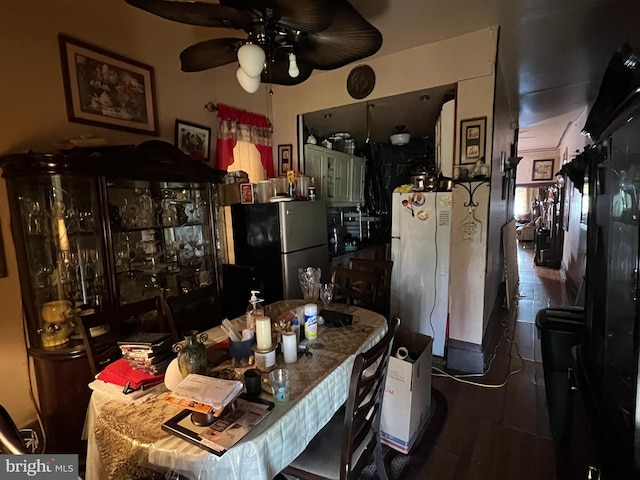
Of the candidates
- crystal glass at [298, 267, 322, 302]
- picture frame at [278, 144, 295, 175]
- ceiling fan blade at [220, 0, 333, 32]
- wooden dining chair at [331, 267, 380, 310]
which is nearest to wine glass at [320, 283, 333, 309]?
crystal glass at [298, 267, 322, 302]

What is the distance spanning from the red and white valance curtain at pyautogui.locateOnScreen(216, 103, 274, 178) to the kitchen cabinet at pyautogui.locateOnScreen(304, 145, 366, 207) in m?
0.45

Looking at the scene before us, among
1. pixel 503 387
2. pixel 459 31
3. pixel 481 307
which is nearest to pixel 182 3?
pixel 459 31

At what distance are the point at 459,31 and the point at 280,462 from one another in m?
3.01

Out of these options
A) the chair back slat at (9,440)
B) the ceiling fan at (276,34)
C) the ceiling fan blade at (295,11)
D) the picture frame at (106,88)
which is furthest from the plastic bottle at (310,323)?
the picture frame at (106,88)

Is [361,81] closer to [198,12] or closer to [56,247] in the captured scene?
[198,12]

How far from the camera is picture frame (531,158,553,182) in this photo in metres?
8.14

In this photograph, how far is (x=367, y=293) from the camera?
230cm

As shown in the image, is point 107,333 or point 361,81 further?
point 361,81

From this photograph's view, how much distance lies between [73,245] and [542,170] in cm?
969

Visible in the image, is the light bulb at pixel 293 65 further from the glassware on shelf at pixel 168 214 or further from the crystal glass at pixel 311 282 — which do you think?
the glassware on shelf at pixel 168 214

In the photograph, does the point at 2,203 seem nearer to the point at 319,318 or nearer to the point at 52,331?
the point at 52,331

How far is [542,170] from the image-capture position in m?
8.23

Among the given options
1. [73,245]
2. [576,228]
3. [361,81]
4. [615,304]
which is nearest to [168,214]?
[73,245]

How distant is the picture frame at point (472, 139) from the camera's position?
2.54 m
